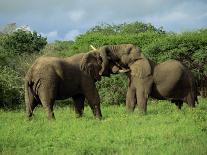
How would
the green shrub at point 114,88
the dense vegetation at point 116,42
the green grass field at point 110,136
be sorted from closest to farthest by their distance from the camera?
1. the green grass field at point 110,136
2. the dense vegetation at point 116,42
3. the green shrub at point 114,88

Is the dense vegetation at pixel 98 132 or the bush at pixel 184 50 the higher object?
the bush at pixel 184 50

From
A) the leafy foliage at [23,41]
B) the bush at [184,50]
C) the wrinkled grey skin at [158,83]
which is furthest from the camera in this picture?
the leafy foliage at [23,41]

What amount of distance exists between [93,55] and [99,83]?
8327 millimetres

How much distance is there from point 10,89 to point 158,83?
684 centimetres

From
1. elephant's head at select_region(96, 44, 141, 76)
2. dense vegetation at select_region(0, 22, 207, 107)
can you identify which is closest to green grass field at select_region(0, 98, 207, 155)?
elephant's head at select_region(96, 44, 141, 76)

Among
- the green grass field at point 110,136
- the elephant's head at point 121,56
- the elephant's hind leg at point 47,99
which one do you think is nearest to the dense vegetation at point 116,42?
the elephant's head at point 121,56

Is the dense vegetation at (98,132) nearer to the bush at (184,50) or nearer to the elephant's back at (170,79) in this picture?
the elephant's back at (170,79)

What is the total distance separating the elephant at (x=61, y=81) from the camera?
1608cm

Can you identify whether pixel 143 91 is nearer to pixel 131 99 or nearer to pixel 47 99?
pixel 131 99

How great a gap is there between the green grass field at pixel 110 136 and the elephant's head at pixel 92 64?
2.50 metres

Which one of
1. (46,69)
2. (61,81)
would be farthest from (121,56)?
(46,69)

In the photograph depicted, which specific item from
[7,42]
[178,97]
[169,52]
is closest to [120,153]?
[178,97]

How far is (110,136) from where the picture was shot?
484 inches

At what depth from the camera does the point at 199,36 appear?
2861cm
